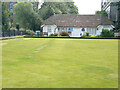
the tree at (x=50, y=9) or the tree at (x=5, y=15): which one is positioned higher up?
the tree at (x=50, y=9)

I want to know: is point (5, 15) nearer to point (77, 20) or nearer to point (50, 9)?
point (50, 9)

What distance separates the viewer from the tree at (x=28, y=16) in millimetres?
50125

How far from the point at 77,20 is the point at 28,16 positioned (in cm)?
1242

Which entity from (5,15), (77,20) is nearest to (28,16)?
(77,20)

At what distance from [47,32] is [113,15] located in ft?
51.1

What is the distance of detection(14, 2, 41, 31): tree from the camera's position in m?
50.1

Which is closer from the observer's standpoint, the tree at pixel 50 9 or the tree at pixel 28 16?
the tree at pixel 28 16

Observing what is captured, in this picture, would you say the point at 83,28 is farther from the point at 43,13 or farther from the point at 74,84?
the point at 74,84

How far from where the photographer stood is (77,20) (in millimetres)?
48219

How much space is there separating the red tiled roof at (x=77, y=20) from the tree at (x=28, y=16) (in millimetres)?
3549

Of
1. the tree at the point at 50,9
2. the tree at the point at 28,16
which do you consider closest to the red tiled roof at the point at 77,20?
the tree at the point at 50,9

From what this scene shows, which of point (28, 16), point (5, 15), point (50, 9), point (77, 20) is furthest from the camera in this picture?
point (50, 9)

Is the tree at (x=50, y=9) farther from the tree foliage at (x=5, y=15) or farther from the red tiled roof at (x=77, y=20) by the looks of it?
the tree foliage at (x=5, y=15)

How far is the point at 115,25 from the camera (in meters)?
43.5
